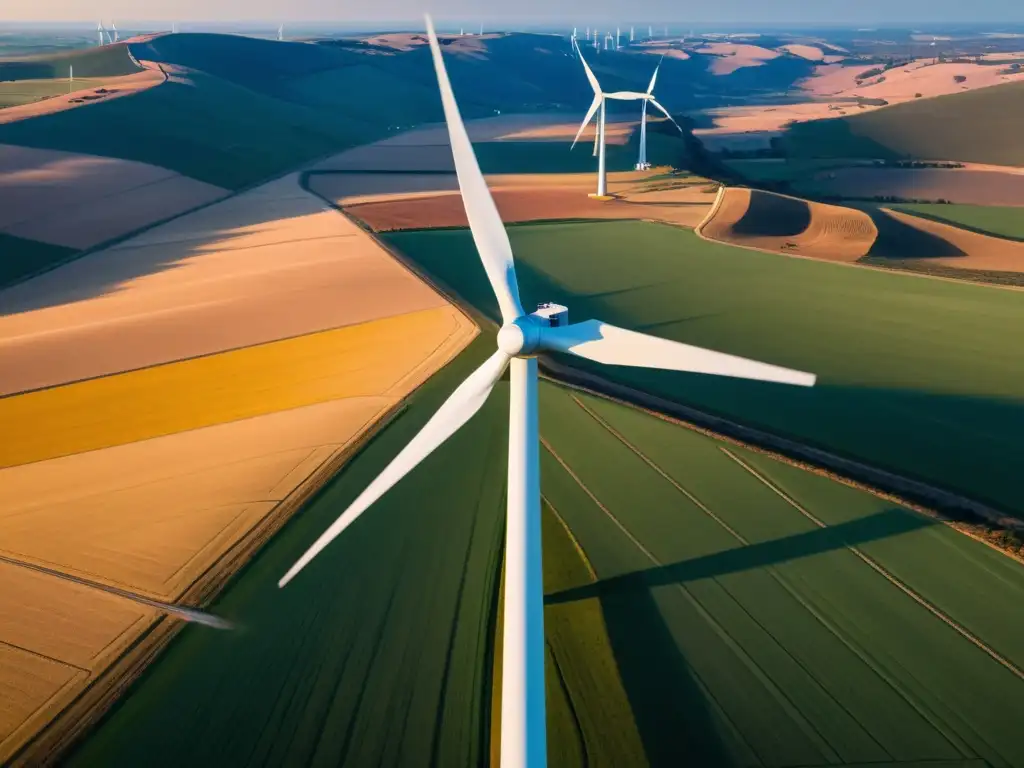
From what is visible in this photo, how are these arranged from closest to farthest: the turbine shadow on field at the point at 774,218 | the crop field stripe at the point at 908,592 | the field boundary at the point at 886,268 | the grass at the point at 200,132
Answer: the crop field stripe at the point at 908,592, the field boundary at the point at 886,268, the turbine shadow on field at the point at 774,218, the grass at the point at 200,132

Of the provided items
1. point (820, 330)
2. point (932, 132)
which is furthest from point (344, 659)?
point (932, 132)

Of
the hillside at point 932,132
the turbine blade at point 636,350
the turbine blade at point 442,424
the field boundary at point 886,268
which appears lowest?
the field boundary at point 886,268

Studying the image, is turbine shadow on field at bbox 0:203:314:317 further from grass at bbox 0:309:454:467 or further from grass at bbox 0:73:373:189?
grass at bbox 0:73:373:189

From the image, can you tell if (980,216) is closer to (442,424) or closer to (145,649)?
(442,424)

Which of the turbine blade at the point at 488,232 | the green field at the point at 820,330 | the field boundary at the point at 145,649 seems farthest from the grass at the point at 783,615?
the turbine blade at the point at 488,232

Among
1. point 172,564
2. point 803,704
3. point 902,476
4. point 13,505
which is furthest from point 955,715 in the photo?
point 13,505

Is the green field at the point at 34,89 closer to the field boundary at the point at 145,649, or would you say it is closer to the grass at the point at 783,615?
the field boundary at the point at 145,649
